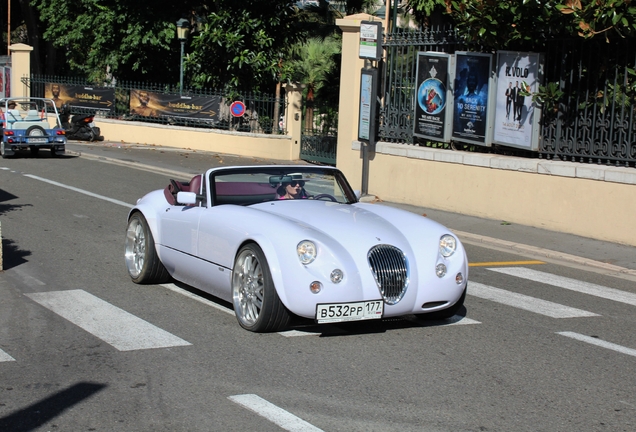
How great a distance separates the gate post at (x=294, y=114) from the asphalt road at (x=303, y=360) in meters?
16.9

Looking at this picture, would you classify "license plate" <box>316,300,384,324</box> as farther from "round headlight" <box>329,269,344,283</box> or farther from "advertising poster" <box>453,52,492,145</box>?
"advertising poster" <box>453,52,492,145</box>

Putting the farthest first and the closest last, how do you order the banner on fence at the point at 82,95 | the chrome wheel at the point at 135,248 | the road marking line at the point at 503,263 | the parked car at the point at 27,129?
the banner on fence at the point at 82,95
the parked car at the point at 27,129
the road marking line at the point at 503,263
the chrome wheel at the point at 135,248

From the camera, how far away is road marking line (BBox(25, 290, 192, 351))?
22.3 feet

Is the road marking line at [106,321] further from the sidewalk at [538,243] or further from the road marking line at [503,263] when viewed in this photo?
the sidewalk at [538,243]

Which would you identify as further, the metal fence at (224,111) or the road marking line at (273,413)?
the metal fence at (224,111)

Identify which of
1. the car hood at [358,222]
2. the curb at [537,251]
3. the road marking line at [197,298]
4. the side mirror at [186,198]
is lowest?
the road marking line at [197,298]

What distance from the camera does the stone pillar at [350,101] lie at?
18719 mm

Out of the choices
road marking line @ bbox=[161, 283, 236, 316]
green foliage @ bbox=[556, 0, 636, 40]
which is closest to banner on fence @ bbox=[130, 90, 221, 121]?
green foliage @ bbox=[556, 0, 636, 40]

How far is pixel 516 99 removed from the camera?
15000mm

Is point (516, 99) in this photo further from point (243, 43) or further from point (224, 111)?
point (243, 43)

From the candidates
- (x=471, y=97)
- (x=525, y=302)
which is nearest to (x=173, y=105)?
(x=471, y=97)

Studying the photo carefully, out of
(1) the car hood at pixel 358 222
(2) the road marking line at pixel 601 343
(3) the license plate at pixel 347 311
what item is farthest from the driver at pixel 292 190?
(2) the road marking line at pixel 601 343

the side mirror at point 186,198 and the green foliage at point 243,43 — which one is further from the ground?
the green foliage at point 243,43

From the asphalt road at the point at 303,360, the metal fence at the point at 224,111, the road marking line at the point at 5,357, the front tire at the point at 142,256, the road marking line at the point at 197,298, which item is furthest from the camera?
the metal fence at the point at 224,111
